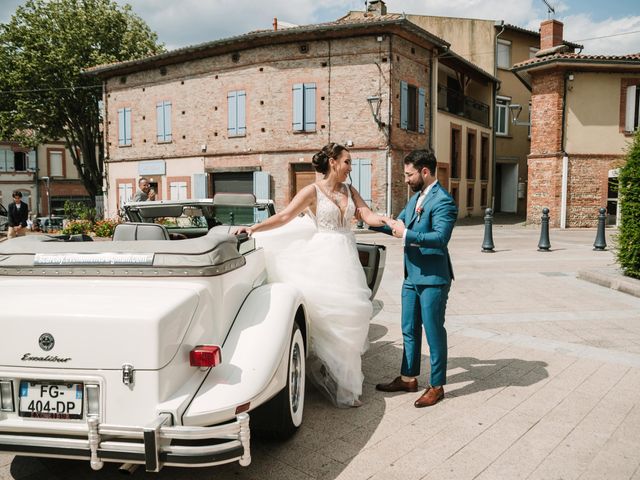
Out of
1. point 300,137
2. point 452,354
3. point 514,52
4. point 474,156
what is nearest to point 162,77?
point 300,137

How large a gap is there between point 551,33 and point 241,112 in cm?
1409

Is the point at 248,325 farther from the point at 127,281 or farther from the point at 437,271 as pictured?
the point at 437,271

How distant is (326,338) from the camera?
12.7ft

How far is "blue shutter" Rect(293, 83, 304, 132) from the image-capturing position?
2256 cm

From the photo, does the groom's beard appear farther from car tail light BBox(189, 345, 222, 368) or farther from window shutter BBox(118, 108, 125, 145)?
window shutter BBox(118, 108, 125, 145)

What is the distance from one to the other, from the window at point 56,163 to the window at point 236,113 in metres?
29.0

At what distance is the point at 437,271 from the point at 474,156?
27.3m

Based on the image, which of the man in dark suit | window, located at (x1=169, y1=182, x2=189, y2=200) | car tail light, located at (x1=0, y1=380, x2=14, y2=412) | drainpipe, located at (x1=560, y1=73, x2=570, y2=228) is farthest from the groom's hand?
window, located at (x1=169, y1=182, x2=189, y2=200)

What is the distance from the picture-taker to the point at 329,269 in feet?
13.0

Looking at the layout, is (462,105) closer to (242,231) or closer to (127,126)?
(127,126)

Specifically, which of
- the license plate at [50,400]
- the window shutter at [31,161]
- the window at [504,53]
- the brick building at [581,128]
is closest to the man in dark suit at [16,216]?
the license plate at [50,400]

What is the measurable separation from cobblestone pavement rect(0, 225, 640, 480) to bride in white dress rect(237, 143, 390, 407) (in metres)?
0.30

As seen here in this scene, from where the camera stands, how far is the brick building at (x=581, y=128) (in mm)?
21922

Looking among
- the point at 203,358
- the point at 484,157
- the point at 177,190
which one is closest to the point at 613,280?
the point at 203,358
